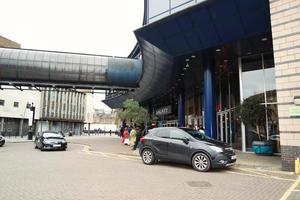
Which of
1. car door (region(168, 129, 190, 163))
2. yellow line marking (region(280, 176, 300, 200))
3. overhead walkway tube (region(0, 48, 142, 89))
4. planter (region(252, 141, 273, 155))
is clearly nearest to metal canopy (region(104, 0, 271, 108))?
planter (region(252, 141, 273, 155))

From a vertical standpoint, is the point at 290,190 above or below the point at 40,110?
below

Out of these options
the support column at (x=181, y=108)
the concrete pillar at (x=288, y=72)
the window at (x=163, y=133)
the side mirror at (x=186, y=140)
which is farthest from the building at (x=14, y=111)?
the concrete pillar at (x=288, y=72)

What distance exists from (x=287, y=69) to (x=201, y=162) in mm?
4699

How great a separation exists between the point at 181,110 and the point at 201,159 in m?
19.1

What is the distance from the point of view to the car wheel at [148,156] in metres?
12.6

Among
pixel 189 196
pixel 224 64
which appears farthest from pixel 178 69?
pixel 189 196

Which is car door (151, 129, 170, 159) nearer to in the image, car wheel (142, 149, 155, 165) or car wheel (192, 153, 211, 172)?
car wheel (142, 149, 155, 165)

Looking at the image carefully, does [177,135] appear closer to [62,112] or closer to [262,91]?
[262,91]

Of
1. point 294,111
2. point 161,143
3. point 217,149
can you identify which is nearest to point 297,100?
point 294,111

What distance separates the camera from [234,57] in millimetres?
18156

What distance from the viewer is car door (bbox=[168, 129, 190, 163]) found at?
1146cm

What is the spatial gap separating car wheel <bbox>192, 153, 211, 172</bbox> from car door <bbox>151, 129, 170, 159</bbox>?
4.66 feet

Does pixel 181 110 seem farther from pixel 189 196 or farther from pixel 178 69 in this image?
pixel 189 196

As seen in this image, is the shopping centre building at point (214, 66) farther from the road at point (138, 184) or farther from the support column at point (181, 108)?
the road at point (138, 184)
